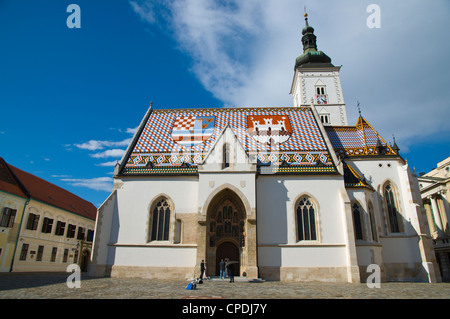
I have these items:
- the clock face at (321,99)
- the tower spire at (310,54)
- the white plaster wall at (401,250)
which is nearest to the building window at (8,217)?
the white plaster wall at (401,250)

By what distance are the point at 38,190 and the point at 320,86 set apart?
33.3 meters

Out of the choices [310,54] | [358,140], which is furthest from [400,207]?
[310,54]

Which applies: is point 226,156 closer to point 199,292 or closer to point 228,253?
point 228,253

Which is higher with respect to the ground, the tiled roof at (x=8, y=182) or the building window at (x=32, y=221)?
the tiled roof at (x=8, y=182)

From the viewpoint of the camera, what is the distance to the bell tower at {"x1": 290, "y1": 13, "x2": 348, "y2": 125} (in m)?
33.2

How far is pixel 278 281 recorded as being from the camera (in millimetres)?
17719

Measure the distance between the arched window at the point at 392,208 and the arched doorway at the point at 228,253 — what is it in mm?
12075

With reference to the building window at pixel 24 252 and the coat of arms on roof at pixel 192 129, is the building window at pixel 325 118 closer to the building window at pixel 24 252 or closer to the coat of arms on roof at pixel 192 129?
the coat of arms on roof at pixel 192 129

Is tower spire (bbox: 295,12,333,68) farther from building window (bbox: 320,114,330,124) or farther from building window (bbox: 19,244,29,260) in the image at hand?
building window (bbox: 19,244,29,260)

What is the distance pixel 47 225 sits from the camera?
28.1m

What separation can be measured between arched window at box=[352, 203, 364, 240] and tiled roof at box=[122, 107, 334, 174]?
3.23 metres

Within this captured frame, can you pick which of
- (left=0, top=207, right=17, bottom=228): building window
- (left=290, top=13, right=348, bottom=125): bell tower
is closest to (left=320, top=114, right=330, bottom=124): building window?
(left=290, top=13, right=348, bottom=125): bell tower

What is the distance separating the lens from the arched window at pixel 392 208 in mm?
21750
